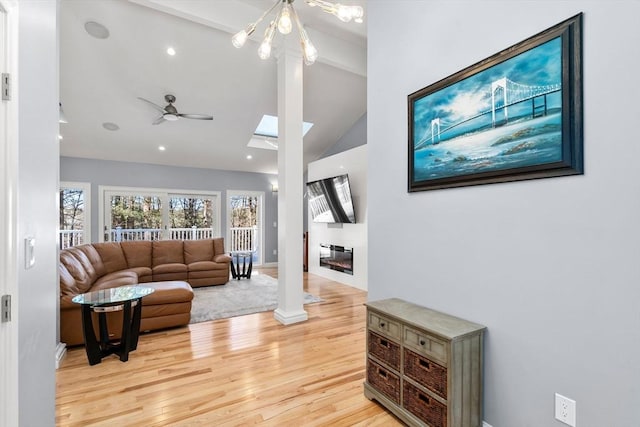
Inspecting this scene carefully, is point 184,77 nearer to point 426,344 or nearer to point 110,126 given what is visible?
point 110,126

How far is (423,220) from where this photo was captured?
6.78 feet

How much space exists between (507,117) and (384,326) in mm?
1433

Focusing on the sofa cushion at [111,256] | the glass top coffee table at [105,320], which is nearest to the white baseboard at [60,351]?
the glass top coffee table at [105,320]

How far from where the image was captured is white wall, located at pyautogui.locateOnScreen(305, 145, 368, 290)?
5469 millimetres

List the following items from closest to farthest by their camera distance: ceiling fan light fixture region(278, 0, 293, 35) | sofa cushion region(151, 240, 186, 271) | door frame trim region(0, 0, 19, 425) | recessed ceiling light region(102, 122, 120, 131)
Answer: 1. door frame trim region(0, 0, 19, 425)
2. ceiling fan light fixture region(278, 0, 293, 35)
3. recessed ceiling light region(102, 122, 120, 131)
4. sofa cushion region(151, 240, 186, 271)

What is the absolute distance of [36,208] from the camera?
127cm

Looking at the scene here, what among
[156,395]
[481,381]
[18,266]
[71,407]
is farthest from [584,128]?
[71,407]

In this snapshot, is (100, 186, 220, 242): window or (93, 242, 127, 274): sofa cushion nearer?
(93, 242, 127, 274): sofa cushion

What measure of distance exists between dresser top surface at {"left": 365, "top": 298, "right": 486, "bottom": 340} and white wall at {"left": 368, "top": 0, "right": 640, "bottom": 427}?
2.4 inches

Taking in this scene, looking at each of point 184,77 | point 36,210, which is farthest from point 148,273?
point 36,210

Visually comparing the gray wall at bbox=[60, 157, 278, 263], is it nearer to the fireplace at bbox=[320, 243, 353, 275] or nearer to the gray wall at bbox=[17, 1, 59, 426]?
the fireplace at bbox=[320, 243, 353, 275]

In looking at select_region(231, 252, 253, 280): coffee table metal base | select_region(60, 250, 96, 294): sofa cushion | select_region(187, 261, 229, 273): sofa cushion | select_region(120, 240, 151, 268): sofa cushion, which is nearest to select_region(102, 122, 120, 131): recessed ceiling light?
select_region(120, 240, 151, 268): sofa cushion

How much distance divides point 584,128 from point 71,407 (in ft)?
11.1

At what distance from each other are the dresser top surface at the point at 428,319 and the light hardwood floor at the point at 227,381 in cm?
68
